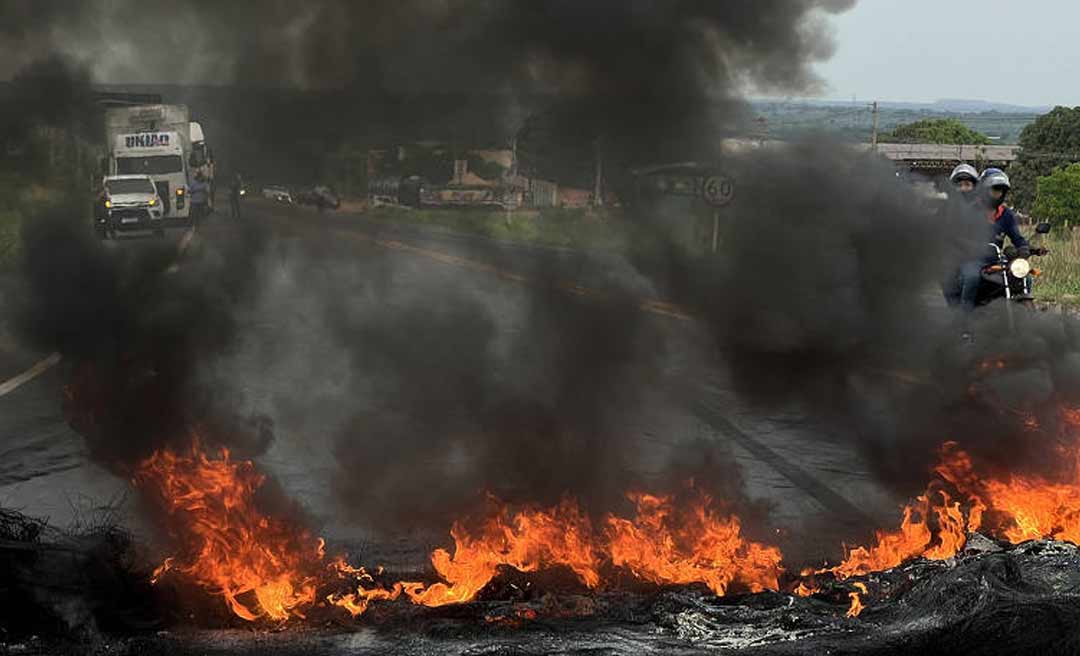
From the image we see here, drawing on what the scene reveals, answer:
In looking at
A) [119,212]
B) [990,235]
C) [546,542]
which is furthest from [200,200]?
[990,235]

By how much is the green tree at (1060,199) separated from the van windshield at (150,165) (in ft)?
83.6

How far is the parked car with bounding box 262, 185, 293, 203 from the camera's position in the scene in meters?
7.32

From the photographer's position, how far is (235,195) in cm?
777

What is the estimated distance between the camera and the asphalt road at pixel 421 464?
23.6ft

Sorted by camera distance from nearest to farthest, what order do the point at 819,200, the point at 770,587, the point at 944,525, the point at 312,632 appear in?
the point at 312,632 → the point at 770,587 → the point at 944,525 → the point at 819,200

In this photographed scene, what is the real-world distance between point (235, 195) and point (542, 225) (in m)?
2.43

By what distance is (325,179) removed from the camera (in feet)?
25.6

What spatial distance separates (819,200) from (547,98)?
1.77 metres

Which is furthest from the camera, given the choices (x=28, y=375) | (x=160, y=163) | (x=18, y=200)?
(x=160, y=163)

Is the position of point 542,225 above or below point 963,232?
below

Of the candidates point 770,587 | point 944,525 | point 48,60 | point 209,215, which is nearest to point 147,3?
point 48,60

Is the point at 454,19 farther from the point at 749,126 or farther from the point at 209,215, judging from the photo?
the point at 209,215

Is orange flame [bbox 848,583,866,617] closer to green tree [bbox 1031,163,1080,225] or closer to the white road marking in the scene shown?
the white road marking

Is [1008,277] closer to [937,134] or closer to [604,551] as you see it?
[604,551]
